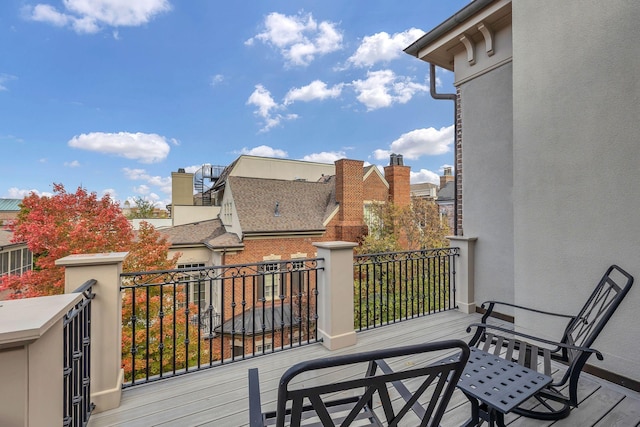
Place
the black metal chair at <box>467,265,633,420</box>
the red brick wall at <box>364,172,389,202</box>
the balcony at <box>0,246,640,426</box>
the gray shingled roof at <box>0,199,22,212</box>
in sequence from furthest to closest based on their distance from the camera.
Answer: the gray shingled roof at <box>0,199,22,212</box>
the red brick wall at <box>364,172,389,202</box>
the black metal chair at <box>467,265,633,420</box>
the balcony at <box>0,246,640,426</box>

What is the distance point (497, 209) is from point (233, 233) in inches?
441

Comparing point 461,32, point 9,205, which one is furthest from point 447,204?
point 9,205

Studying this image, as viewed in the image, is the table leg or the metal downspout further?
the metal downspout

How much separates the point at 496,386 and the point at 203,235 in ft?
45.7

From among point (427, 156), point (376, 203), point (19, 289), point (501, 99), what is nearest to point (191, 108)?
point (376, 203)

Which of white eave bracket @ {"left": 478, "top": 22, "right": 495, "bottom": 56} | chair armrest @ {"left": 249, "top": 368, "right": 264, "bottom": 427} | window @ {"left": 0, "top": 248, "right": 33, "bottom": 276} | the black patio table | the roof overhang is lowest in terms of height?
window @ {"left": 0, "top": 248, "right": 33, "bottom": 276}

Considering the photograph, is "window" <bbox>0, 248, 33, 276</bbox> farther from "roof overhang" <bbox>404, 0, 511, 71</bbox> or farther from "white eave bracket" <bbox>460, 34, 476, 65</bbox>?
"white eave bracket" <bbox>460, 34, 476, 65</bbox>

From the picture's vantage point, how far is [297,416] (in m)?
0.96

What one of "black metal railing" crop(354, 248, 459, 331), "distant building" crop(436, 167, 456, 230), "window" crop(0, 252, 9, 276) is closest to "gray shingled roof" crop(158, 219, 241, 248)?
"window" crop(0, 252, 9, 276)

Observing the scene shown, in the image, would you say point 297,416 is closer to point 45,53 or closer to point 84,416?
point 84,416

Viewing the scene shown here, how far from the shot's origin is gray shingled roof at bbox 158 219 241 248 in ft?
39.9

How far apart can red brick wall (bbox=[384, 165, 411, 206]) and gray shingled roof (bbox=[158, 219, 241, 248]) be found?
9.17 meters

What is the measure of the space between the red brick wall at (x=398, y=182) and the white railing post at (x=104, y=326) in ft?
50.3

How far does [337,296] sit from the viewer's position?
307 centimetres
